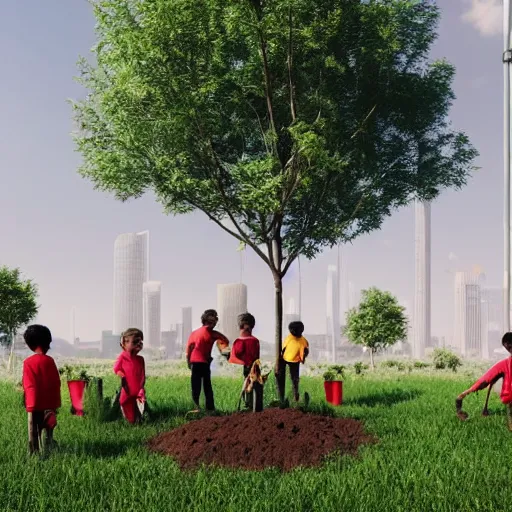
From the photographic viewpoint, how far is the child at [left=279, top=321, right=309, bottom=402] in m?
11.7

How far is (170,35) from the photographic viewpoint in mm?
11180

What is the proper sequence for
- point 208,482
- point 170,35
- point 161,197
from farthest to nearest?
point 161,197 < point 170,35 < point 208,482

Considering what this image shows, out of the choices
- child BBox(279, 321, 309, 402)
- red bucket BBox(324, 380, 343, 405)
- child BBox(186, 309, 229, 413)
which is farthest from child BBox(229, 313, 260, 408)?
red bucket BBox(324, 380, 343, 405)

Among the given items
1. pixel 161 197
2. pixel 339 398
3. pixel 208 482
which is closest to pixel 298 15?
pixel 161 197

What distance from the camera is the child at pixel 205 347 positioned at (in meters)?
10.3

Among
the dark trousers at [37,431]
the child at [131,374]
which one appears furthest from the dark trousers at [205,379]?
the dark trousers at [37,431]

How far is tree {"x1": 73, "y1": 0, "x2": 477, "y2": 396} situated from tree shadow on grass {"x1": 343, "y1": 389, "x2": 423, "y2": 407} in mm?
2096

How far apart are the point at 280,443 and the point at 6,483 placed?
9.37 ft

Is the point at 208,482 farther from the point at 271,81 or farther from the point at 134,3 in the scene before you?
the point at 134,3

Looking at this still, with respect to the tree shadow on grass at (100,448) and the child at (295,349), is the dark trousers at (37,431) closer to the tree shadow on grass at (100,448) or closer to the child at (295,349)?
the tree shadow on grass at (100,448)

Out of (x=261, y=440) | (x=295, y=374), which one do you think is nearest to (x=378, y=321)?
(x=295, y=374)

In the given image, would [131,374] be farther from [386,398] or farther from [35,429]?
[386,398]

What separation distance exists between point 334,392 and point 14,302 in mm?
12616

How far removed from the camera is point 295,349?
38.5 feet
